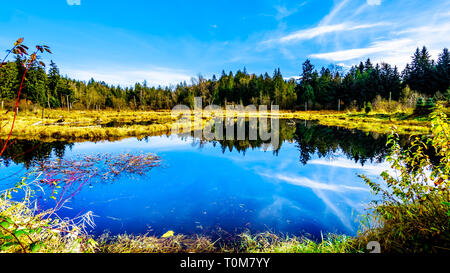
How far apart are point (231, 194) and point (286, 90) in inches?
2647

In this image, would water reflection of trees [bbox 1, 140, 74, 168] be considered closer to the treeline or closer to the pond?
the pond

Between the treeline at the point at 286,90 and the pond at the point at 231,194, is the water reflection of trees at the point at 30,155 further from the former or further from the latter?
the treeline at the point at 286,90

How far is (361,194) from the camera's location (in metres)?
7.42

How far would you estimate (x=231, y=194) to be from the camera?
7.66 metres

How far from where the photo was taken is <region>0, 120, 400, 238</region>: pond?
5.57m

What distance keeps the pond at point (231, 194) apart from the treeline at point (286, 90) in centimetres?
3997

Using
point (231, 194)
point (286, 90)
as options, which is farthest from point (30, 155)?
point (286, 90)

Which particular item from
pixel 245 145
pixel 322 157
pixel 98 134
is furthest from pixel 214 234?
pixel 98 134

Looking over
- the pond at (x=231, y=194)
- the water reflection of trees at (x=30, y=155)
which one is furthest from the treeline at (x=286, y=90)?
the pond at (x=231, y=194)

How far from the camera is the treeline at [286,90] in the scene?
142ft

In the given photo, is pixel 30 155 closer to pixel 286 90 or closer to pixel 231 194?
pixel 231 194

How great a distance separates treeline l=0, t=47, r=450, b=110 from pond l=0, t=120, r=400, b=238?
3997 centimetres
